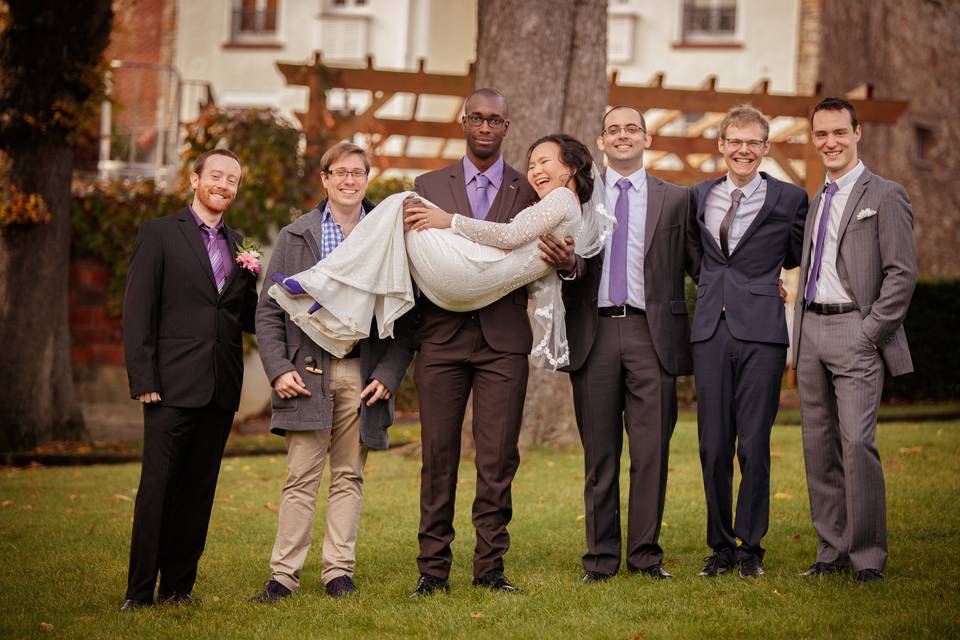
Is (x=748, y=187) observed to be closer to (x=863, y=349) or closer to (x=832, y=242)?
(x=832, y=242)

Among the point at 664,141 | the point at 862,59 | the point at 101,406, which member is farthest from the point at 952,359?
the point at 101,406

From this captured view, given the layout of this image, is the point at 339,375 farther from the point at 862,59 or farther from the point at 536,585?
the point at 862,59

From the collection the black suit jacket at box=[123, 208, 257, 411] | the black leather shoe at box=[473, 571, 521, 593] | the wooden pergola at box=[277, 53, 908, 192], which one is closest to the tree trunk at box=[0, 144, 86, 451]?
the wooden pergola at box=[277, 53, 908, 192]

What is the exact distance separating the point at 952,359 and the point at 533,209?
37.0ft

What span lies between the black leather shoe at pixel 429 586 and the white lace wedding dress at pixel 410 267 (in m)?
1.13

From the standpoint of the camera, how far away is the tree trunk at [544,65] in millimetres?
9219

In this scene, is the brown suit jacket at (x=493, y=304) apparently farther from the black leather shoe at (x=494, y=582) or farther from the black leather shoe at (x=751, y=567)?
the black leather shoe at (x=751, y=567)

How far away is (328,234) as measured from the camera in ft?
17.2

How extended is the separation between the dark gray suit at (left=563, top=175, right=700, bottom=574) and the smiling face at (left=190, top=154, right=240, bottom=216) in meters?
1.63

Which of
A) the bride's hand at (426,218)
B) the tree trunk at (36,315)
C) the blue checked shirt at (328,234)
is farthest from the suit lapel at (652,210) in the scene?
the tree trunk at (36,315)

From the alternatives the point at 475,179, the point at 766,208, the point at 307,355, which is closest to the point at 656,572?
the point at 766,208

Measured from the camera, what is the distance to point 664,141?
1576 cm

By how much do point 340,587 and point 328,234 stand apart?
163cm

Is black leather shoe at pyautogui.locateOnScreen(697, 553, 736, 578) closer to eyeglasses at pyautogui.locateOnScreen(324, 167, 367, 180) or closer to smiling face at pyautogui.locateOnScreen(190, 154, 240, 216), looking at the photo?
eyeglasses at pyautogui.locateOnScreen(324, 167, 367, 180)
